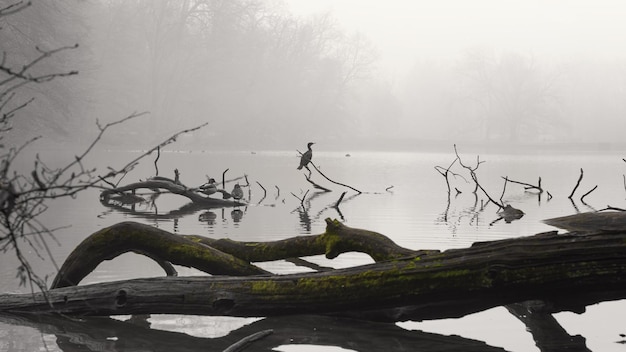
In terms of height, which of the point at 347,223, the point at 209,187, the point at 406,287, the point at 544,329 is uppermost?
the point at 209,187

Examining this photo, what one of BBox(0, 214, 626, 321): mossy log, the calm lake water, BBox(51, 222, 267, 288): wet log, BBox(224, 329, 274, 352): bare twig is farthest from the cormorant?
BBox(224, 329, 274, 352): bare twig

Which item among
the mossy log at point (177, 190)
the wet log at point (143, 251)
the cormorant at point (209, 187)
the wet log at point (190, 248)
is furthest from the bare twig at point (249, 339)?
the cormorant at point (209, 187)

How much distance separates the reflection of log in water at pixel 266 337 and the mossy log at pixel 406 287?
0.47 feet

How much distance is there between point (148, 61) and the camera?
6544cm

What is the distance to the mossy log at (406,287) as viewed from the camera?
5.65 metres

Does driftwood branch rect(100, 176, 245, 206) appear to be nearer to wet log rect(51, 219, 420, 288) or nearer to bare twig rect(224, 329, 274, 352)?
wet log rect(51, 219, 420, 288)

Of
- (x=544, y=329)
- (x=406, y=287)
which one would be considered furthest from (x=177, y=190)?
(x=406, y=287)

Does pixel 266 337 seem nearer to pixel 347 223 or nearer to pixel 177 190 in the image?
pixel 347 223

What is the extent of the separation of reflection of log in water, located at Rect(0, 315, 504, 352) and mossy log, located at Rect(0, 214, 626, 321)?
0.47 ft

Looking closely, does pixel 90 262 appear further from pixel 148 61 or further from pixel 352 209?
pixel 148 61

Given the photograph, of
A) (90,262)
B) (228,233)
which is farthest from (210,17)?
(90,262)

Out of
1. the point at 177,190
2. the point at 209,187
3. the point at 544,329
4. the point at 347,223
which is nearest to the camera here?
the point at 544,329

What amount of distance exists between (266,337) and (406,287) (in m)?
1.20

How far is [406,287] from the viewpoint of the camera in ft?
19.6
